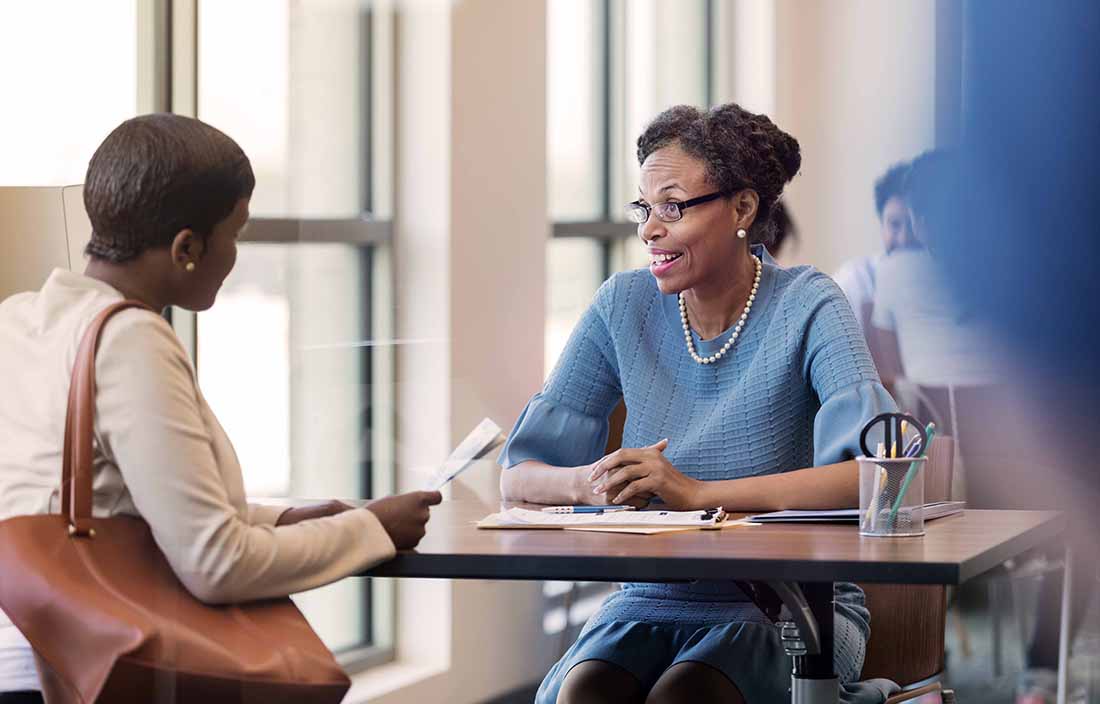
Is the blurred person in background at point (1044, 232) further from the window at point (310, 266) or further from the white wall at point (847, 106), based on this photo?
the window at point (310, 266)

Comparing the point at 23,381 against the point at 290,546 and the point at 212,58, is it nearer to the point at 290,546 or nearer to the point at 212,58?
the point at 290,546

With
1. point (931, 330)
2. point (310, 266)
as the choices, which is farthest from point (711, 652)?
point (931, 330)

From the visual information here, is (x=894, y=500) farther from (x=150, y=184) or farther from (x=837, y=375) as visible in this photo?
(x=150, y=184)

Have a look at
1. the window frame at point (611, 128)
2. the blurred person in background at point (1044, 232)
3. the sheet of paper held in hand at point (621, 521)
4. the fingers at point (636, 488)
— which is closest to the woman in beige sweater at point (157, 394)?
the sheet of paper held in hand at point (621, 521)

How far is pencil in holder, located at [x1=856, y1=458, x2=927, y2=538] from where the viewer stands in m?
1.53

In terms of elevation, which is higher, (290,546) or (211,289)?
(211,289)

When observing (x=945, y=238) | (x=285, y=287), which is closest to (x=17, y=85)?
(x=285, y=287)

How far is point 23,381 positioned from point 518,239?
2378 mm

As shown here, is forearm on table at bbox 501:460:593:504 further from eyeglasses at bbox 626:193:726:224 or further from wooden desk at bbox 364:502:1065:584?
eyeglasses at bbox 626:193:726:224

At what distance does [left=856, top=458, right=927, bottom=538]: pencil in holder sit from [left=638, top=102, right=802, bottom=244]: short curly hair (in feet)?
2.33

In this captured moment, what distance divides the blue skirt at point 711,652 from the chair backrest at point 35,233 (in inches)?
33.9

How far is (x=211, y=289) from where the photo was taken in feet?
4.66

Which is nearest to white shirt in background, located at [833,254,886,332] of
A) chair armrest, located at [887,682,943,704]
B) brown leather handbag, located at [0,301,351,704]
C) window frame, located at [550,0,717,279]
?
window frame, located at [550,0,717,279]

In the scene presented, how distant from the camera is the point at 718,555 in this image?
4.43 ft
